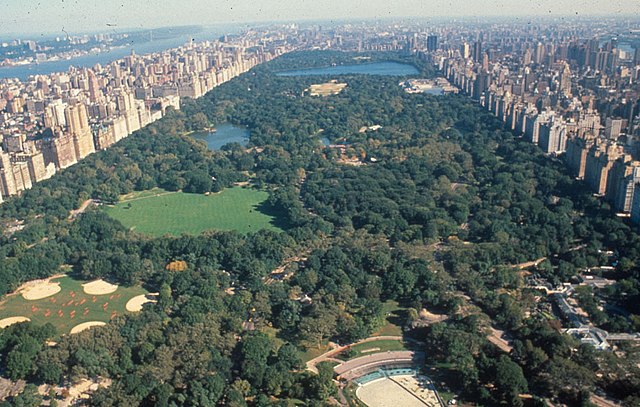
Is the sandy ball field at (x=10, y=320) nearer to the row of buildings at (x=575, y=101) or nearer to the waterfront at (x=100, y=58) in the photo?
the row of buildings at (x=575, y=101)

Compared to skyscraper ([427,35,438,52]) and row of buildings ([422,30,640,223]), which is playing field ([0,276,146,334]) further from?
skyscraper ([427,35,438,52])

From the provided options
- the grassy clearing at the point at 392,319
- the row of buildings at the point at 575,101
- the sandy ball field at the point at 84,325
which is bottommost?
the grassy clearing at the point at 392,319

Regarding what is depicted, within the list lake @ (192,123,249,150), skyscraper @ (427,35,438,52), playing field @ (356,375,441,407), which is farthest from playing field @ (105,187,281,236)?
skyscraper @ (427,35,438,52)

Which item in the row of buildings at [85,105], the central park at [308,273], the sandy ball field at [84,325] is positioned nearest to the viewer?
the central park at [308,273]

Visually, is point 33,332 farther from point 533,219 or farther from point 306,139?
point 306,139

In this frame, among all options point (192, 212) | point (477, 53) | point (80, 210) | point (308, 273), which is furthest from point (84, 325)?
point (477, 53)

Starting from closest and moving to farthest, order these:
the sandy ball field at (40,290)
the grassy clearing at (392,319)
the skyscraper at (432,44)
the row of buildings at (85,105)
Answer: the grassy clearing at (392,319)
the sandy ball field at (40,290)
the row of buildings at (85,105)
the skyscraper at (432,44)

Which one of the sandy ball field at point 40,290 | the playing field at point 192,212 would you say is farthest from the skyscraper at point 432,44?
the sandy ball field at point 40,290
